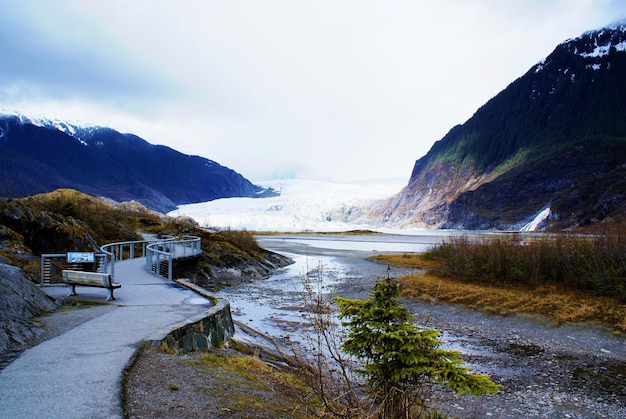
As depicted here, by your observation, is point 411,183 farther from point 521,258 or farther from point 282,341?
point 282,341

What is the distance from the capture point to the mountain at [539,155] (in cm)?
10281

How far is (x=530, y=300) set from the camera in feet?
61.1

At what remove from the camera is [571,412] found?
7934mm

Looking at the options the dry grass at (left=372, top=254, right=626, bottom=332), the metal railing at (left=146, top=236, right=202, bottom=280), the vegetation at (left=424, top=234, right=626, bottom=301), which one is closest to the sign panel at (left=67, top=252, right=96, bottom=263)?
the metal railing at (left=146, top=236, right=202, bottom=280)

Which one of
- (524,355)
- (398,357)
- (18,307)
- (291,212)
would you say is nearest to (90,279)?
(18,307)

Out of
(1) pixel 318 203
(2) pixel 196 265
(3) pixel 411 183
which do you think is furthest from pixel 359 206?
(2) pixel 196 265

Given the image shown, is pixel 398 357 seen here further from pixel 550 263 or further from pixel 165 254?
pixel 550 263

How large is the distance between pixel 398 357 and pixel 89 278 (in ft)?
33.0

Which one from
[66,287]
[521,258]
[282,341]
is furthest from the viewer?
[521,258]

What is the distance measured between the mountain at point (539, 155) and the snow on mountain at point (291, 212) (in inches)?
409

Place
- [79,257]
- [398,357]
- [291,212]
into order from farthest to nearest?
[291,212] → [79,257] → [398,357]

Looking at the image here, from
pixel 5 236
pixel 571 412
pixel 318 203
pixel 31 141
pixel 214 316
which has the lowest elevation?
pixel 571 412

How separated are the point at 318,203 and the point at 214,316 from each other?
121395 millimetres

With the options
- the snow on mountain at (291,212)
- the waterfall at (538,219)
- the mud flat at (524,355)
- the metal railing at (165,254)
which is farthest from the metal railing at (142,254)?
the waterfall at (538,219)
